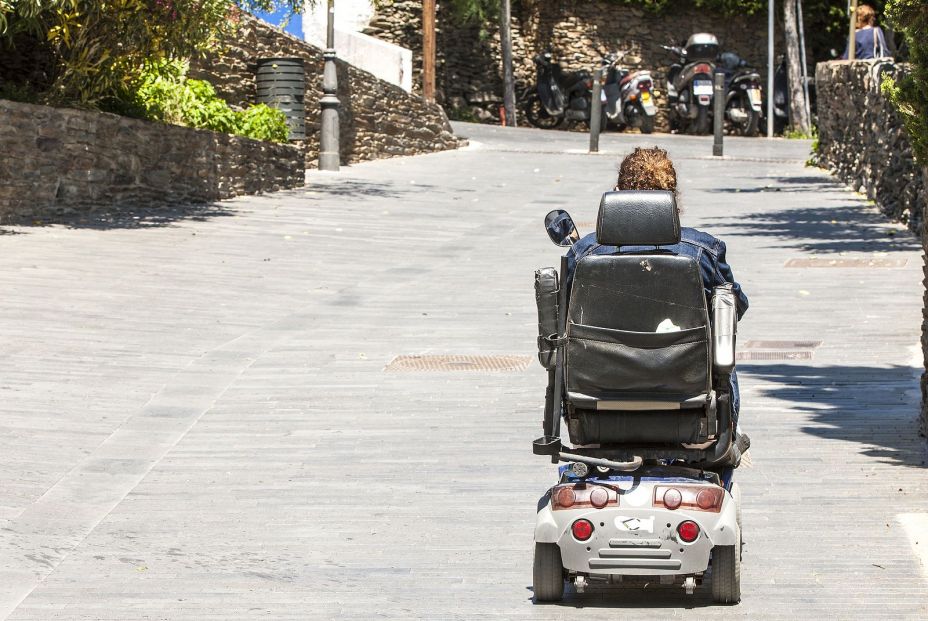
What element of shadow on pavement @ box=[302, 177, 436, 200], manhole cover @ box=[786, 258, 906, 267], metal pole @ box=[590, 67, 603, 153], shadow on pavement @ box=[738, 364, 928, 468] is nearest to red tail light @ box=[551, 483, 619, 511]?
shadow on pavement @ box=[738, 364, 928, 468]

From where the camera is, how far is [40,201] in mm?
17250

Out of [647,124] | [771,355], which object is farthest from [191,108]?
[647,124]

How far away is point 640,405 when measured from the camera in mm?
5520

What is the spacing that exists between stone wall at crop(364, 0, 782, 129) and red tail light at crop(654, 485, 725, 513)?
34.3m

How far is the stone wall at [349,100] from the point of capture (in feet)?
81.3

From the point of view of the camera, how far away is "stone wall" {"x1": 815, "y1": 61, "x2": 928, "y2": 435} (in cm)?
1793

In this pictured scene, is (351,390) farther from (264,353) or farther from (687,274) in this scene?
(687,274)

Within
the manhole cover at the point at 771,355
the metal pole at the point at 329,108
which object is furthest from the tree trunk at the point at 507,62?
the manhole cover at the point at 771,355

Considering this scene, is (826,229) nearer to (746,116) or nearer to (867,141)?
(867,141)

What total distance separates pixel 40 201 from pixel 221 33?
3.57 meters

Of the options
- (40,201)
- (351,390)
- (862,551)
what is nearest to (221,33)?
(40,201)

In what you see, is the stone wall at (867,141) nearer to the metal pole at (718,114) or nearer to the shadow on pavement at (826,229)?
the shadow on pavement at (826,229)

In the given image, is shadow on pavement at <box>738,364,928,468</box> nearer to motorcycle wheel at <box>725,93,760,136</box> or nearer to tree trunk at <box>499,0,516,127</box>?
motorcycle wheel at <box>725,93,760,136</box>

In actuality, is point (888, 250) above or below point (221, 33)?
below
